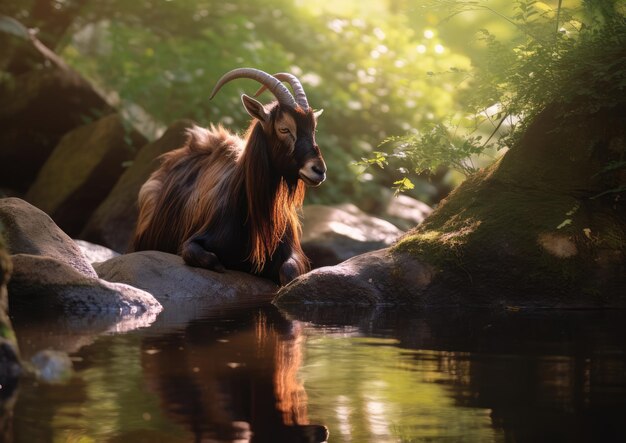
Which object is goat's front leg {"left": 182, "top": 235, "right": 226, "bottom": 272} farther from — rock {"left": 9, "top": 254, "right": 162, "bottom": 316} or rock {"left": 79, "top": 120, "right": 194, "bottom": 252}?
rock {"left": 79, "top": 120, "right": 194, "bottom": 252}

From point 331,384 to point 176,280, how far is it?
4029mm

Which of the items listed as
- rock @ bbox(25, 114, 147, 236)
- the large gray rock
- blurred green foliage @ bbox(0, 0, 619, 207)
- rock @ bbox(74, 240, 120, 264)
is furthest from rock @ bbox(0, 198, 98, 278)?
rock @ bbox(25, 114, 147, 236)

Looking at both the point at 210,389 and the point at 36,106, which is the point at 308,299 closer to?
the point at 210,389

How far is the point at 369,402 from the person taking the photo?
3.49 meters

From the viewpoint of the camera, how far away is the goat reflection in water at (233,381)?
313 cm

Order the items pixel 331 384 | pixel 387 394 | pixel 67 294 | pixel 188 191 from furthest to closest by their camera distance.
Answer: pixel 188 191 < pixel 67 294 < pixel 331 384 < pixel 387 394

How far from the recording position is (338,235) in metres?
10.6

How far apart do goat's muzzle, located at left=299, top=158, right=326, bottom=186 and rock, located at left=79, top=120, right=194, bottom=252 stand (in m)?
3.96

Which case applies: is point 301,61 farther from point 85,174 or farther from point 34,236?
point 34,236

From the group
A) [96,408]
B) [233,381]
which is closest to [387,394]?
[233,381]

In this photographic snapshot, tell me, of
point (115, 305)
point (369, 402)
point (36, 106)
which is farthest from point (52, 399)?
point (36, 106)

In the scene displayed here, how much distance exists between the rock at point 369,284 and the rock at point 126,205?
195 inches

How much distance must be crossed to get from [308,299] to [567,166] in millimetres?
2039

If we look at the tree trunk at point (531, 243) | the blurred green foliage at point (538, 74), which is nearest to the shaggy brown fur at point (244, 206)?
the blurred green foliage at point (538, 74)
